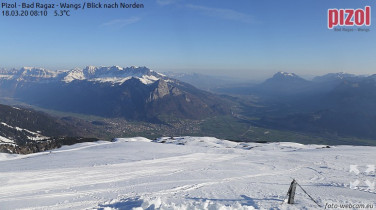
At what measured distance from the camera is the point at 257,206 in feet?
48.6

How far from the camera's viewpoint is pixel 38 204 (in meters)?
16.4

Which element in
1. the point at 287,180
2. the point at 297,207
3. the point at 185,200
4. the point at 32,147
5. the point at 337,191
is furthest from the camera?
the point at 32,147

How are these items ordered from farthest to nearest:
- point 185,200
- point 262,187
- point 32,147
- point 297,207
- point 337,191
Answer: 1. point 32,147
2. point 262,187
3. point 337,191
4. point 185,200
5. point 297,207

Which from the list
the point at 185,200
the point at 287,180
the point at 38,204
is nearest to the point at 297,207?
the point at 185,200

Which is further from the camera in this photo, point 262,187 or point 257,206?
point 262,187

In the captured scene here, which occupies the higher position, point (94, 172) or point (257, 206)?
point (257, 206)

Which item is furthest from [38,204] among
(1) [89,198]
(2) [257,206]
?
(2) [257,206]

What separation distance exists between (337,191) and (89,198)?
1844 centimetres

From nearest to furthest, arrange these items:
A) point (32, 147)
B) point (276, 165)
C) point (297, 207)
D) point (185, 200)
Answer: point (297, 207), point (185, 200), point (276, 165), point (32, 147)

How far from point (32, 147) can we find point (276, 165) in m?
101

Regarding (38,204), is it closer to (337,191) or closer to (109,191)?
(109,191)

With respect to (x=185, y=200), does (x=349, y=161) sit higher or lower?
lower

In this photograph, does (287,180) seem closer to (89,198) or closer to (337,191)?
(337,191)

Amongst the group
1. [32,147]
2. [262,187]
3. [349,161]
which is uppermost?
[262,187]
